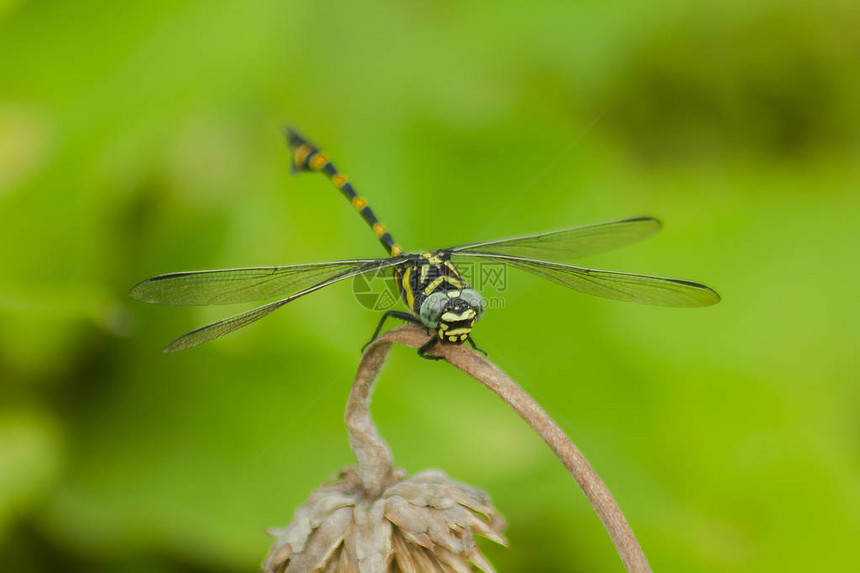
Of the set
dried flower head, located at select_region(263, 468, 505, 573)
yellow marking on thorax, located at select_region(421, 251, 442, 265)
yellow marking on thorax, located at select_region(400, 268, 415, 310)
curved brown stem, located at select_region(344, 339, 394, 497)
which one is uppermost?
yellow marking on thorax, located at select_region(421, 251, 442, 265)

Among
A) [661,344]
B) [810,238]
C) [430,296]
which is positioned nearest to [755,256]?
[810,238]

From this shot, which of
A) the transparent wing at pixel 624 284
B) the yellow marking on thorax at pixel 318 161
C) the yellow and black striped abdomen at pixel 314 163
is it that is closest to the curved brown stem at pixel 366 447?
the transparent wing at pixel 624 284

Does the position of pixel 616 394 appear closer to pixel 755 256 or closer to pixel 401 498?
pixel 755 256

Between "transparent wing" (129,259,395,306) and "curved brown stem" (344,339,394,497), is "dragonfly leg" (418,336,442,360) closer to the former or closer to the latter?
"curved brown stem" (344,339,394,497)

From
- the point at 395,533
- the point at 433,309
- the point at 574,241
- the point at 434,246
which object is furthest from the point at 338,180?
the point at 395,533

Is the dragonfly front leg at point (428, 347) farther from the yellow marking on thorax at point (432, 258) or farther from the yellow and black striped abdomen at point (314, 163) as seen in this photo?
the yellow and black striped abdomen at point (314, 163)

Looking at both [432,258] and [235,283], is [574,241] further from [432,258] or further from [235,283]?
[235,283]

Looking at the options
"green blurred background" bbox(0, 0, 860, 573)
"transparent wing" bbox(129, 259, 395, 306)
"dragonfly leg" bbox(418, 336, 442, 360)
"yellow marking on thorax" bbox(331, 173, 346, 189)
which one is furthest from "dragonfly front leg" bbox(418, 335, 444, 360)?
"yellow marking on thorax" bbox(331, 173, 346, 189)
